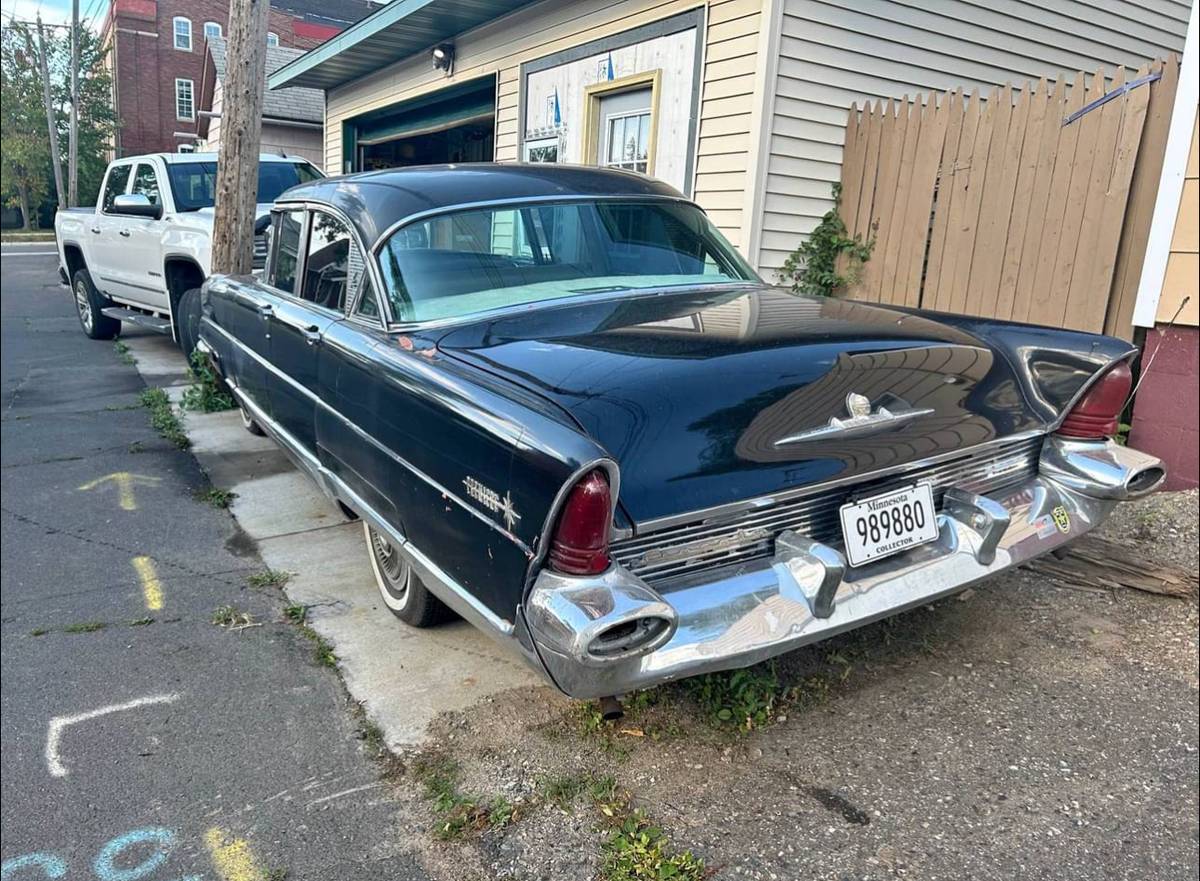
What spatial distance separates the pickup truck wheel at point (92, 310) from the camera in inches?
385

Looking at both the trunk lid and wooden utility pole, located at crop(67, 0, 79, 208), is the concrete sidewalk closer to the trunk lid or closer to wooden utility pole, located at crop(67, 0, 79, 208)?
the trunk lid

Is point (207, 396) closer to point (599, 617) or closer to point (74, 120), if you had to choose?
point (74, 120)

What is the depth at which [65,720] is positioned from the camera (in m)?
2.83

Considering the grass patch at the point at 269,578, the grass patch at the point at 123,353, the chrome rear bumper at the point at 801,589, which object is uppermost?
the chrome rear bumper at the point at 801,589

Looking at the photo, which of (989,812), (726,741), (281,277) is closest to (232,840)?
(726,741)

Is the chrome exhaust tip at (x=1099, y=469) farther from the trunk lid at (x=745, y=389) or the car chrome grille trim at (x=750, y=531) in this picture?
the car chrome grille trim at (x=750, y=531)

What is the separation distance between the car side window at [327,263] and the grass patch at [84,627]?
62.0 inches

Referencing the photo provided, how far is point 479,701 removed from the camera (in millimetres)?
2908

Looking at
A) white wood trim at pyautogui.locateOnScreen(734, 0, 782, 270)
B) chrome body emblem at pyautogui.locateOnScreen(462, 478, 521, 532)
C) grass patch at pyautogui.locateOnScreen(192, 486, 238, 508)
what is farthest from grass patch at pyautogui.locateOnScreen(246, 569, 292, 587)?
white wood trim at pyautogui.locateOnScreen(734, 0, 782, 270)

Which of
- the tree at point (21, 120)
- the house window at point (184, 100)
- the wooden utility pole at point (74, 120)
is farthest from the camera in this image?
the house window at point (184, 100)

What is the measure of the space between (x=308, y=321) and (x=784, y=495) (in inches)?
87.4

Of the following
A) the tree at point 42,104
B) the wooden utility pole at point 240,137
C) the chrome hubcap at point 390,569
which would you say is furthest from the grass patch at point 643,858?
the tree at point 42,104

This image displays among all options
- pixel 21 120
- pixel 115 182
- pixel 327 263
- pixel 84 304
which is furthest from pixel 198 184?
pixel 327 263

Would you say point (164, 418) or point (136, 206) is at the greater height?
point (136, 206)
